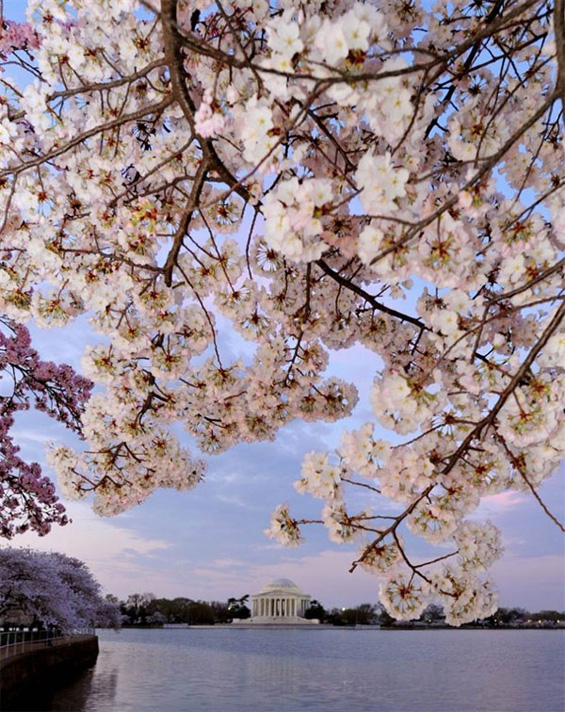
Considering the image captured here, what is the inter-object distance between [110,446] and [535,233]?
3569mm

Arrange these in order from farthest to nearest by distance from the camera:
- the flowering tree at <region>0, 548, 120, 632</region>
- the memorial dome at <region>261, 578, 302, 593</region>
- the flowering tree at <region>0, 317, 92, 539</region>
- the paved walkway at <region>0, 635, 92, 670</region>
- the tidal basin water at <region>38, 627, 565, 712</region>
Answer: the memorial dome at <region>261, 578, 302, 593</region> → the tidal basin water at <region>38, 627, 565, 712</region> → the flowering tree at <region>0, 548, 120, 632</region> → the paved walkway at <region>0, 635, 92, 670</region> → the flowering tree at <region>0, 317, 92, 539</region>

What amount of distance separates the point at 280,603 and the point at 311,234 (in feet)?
363

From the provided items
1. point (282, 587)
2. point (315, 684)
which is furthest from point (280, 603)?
point (315, 684)

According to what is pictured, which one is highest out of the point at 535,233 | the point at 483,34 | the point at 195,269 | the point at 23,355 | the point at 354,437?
the point at 23,355

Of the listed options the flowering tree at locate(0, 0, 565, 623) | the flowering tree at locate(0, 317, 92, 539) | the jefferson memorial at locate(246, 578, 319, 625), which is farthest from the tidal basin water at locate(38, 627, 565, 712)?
the jefferson memorial at locate(246, 578, 319, 625)

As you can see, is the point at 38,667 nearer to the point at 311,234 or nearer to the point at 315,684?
the point at 315,684

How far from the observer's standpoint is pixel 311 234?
248cm

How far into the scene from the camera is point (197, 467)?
6.04 metres

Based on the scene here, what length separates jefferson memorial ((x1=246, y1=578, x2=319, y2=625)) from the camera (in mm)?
105500

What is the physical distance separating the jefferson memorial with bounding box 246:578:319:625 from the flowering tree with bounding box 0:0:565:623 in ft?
343

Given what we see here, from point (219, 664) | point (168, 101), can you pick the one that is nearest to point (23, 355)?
point (168, 101)

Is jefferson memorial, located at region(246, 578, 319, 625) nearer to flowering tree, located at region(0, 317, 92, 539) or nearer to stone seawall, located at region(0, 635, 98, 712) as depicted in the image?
stone seawall, located at region(0, 635, 98, 712)

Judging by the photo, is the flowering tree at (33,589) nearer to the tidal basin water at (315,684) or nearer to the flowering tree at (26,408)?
the tidal basin water at (315,684)

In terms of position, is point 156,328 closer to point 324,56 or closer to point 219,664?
point 324,56
